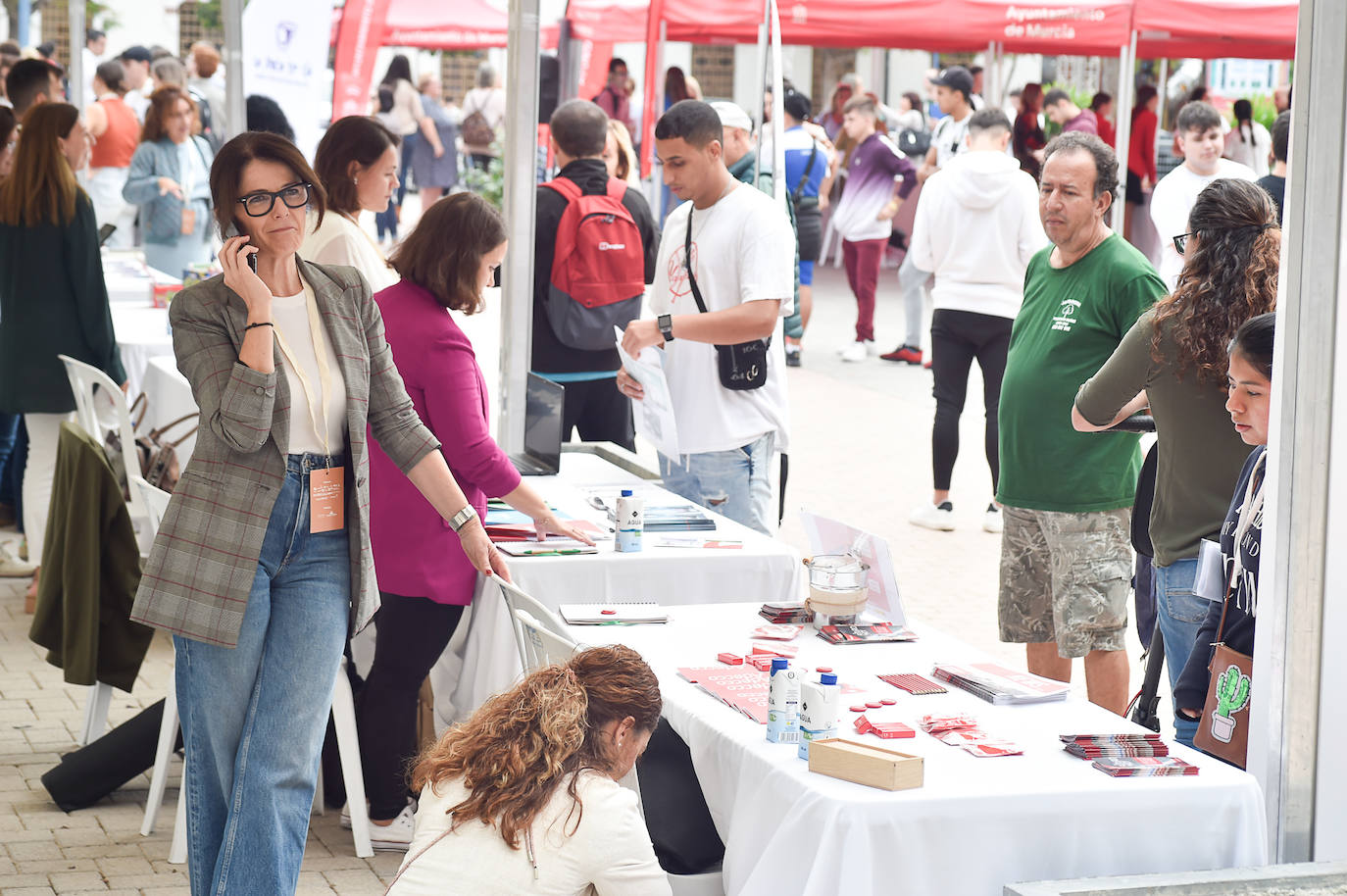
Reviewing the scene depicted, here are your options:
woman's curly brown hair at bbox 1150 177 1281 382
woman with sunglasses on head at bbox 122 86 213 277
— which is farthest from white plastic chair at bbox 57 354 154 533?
woman with sunglasses on head at bbox 122 86 213 277

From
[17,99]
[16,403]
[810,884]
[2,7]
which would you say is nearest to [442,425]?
[810,884]

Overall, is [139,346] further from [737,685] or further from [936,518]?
[737,685]

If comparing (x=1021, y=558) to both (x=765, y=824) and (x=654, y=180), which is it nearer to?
(x=765, y=824)

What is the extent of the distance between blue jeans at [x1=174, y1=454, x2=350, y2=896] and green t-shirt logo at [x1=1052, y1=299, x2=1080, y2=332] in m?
1.90

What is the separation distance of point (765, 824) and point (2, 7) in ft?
111

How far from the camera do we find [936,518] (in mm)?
7430

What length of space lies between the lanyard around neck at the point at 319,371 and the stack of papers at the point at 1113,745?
1.37m

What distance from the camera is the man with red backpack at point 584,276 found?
19.0 feet

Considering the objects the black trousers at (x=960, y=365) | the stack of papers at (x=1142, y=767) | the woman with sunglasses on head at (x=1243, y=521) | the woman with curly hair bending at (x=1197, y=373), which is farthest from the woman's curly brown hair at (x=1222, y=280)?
the black trousers at (x=960, y=365)

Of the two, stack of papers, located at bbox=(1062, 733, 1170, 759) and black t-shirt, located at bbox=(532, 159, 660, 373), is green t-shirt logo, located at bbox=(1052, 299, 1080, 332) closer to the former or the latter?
stack of papers, located at bbox=(1062, 733, 1170, 759)

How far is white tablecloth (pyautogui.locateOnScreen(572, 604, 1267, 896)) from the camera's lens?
2461 millimetres

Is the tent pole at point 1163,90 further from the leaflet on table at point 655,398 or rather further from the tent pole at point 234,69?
the leaflet on table at point 655,398

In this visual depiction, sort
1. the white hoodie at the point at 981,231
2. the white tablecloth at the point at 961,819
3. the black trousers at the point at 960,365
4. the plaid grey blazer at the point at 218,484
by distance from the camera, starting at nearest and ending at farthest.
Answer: the white tablecloth at the point at 961,819 → the plaid grey blazer at the point at 218,484 → the black trousers at the point at 960,365 → the white hoodie at the point at 981,231

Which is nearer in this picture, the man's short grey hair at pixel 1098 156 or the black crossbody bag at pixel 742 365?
the man's short grey hair at pixel 1098 156
